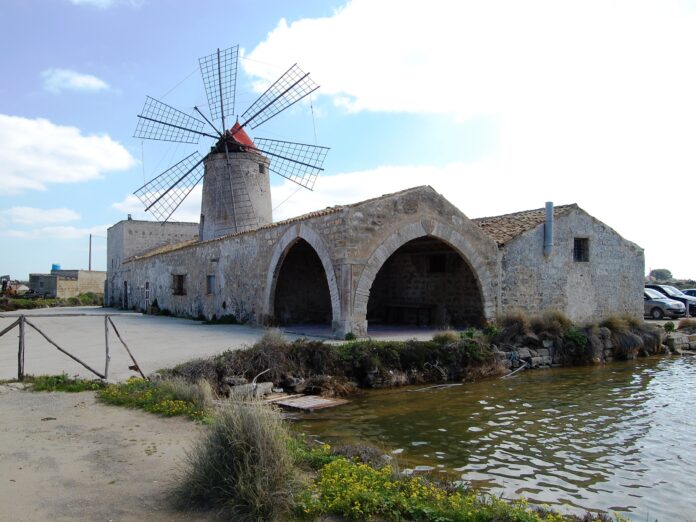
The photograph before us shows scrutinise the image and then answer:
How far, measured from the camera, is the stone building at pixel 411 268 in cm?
1245

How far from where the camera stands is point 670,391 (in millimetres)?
9977

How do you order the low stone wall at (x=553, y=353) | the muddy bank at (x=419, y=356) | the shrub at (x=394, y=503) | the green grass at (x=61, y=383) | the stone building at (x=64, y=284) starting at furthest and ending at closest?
the stone building at (x=64, y=284) → the low stone wall at (x=553, y=353) → the muddy bank at (x=419, y=356) → the green grass at (x=61, y=383) → the shrub at (x=394, y=503)

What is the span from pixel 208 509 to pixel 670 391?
915 centimetres

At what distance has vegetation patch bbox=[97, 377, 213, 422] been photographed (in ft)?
21.4

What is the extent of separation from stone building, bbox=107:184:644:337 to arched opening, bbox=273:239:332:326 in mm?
34

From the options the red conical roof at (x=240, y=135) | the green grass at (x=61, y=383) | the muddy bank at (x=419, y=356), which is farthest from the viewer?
the red conical roof at (x=240, y=135)

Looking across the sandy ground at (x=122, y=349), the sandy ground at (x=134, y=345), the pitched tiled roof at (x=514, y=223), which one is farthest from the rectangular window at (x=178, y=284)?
the pitched tiled roof at (x=514, y=223)

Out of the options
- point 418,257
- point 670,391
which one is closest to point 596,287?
point 418,257

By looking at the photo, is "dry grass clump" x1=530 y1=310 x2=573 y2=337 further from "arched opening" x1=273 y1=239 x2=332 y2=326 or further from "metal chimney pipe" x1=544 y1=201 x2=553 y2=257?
"arched opening" x1=273 y1=239 x2=332 y2=326

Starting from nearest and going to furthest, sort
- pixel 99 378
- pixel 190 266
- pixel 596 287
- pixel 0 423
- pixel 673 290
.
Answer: pixel 0 423 < pixel 99 378 < pixel 596 287 < pixel 190 266 < pixel 673 290

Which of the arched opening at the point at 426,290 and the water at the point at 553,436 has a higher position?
the arched opening at the point at 426,290

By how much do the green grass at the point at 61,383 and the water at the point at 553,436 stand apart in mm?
2995

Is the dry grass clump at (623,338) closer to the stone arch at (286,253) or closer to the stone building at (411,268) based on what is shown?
the stone building at (411,268)

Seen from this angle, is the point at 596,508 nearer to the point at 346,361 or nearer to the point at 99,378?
the point at 346,361
